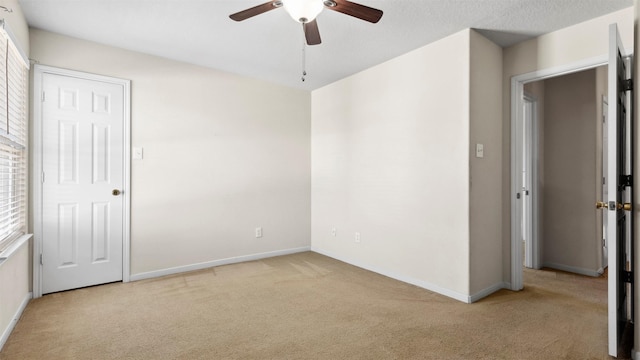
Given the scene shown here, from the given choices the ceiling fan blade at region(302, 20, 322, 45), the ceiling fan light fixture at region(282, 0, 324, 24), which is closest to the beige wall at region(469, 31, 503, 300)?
the ceiling fan blade at region(302, 20, 322, 45)

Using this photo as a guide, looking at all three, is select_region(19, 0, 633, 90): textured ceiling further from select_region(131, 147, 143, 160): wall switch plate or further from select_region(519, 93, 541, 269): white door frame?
select_region(519, 93, 541, 269): white door frame

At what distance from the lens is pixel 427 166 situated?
10.4 feet

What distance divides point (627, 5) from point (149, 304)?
14.3 feet

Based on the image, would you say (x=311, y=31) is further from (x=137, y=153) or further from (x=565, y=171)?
(x=565, y=171)

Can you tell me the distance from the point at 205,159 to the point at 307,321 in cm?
225

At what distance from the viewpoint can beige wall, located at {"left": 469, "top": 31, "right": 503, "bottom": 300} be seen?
2.86 meters

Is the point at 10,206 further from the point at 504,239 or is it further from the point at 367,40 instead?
the point at 504,239

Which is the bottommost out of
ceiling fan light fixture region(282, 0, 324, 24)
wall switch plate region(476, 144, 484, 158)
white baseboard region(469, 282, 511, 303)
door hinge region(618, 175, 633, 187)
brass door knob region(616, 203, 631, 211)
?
white baseboard region(469, 282, 511, 303)

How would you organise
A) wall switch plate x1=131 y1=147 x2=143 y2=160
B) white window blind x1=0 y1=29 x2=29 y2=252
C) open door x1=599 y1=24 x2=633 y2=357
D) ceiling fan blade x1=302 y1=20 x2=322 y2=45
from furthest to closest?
wall switch plate x1=131 y1=147 x2=143 y2=160, white window blind x1=0 y1=29 x2=29 y2=252, ceiling fan blade x1=302 y1=20 x2=322 y2=45, open door x1=599 y1=24 x2=633 y2=357

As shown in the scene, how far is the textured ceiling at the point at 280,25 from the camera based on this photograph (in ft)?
8.02

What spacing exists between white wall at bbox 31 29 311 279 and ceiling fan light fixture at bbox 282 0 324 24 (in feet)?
7.46

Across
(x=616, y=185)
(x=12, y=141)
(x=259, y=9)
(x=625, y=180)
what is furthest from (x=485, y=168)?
(x=12, y=141)

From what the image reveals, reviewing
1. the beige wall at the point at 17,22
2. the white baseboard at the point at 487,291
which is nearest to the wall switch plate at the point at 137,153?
the beige wall at the point at 17,22

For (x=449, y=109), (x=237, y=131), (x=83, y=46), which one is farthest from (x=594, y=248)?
(x=83, y=46)
